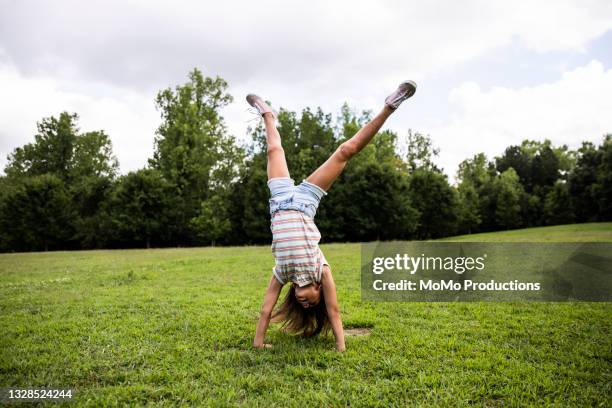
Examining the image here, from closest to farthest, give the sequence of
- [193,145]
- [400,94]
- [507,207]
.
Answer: [400,94] → [193,145] → [507,207]

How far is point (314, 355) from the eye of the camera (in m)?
4.55

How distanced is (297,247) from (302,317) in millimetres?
1264

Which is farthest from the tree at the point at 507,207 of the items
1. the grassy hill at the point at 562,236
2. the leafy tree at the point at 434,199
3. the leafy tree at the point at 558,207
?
the grassy hill at the point at 562,236

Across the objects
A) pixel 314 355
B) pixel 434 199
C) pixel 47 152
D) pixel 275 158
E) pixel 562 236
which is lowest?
pixel 314 355

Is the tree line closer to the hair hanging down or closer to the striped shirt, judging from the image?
the hair hanging down

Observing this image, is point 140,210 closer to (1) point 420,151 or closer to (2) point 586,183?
(1) point 420,151

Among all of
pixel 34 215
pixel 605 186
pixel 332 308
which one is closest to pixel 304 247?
pixel 332 308

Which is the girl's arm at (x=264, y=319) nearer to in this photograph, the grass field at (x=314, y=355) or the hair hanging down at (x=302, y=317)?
the grass field at (x=314, y=355)

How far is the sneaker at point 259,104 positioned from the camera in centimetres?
603

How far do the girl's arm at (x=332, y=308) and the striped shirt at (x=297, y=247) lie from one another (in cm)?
12

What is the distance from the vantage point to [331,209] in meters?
41.4

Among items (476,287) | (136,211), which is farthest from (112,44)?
(136,211)

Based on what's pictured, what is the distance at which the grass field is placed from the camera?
3.57 m

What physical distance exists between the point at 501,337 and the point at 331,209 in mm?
36224
